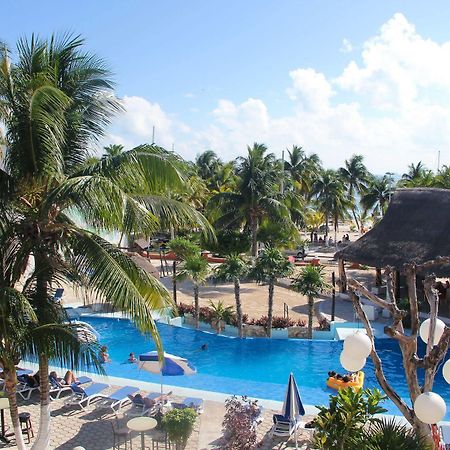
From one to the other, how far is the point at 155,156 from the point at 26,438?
743 centimetres

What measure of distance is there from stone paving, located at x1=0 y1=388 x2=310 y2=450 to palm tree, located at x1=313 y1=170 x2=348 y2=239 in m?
33.7

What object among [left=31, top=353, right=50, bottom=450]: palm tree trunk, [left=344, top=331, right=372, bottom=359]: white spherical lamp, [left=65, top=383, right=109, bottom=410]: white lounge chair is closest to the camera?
[left=344, top=331, right=372, bottom=359]: white spherical lamp

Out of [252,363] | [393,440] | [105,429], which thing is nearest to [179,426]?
[105,429]

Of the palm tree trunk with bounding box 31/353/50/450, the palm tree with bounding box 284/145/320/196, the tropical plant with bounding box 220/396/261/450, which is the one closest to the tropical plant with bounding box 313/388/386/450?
the tropical plant with bounding box 220/396/261/450

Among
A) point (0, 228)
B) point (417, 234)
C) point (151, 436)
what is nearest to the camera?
point (0, 228)

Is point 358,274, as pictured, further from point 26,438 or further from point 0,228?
point 0,228

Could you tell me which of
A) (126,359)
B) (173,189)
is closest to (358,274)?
(126,359)

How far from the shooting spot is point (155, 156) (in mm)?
8141

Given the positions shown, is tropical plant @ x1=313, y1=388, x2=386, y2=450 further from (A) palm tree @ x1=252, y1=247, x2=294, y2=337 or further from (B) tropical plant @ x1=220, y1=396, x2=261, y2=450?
(A) palm tree @ x1=252, y1=247, x2=294, y2=337

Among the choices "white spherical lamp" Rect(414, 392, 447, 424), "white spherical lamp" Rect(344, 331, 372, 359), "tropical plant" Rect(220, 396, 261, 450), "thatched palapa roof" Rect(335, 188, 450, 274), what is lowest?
"tropical plant" Rect(220, 396, 261, 450)

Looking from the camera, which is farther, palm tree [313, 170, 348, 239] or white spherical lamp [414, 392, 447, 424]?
palm tree [313, 170, 348, 239]

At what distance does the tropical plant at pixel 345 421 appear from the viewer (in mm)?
7926

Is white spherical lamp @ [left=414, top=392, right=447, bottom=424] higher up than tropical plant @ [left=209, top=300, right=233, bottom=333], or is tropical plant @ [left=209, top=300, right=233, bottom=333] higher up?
white spherical lamp @ [left=414, top=392, right=447, bottom=424]

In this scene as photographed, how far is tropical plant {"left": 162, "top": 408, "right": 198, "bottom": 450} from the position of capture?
34.0ft
